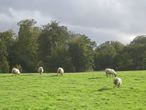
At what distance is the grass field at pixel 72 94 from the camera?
111ft

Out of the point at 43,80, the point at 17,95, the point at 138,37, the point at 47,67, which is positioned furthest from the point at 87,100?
the point at 138,37

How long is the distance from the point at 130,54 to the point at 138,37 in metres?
23.2

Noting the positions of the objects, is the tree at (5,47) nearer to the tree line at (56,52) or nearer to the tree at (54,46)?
the tree line at (56,52)

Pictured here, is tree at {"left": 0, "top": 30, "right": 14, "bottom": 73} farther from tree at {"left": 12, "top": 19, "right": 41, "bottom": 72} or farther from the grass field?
the grass field

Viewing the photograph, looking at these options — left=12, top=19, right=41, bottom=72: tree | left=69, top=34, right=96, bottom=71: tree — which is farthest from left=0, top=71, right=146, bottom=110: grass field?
left=69, top=34, right=96, bottom=71: tree

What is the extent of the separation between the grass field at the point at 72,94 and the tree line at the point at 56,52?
174 feet

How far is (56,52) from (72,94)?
67789 millimetres

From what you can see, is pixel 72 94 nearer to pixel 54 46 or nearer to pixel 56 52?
pixel 56 52

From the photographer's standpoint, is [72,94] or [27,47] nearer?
[72,94]

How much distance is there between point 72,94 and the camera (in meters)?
39.0

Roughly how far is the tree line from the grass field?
174ft

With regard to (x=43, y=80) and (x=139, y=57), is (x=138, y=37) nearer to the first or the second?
(x=139, y=57)

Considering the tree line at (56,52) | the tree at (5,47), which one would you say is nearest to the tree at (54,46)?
the tree line at (56,52)

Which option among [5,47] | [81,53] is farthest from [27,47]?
[81,53]
